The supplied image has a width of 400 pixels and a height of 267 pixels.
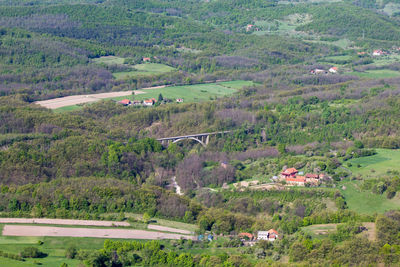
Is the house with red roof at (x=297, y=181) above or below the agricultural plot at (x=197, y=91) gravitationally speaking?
above

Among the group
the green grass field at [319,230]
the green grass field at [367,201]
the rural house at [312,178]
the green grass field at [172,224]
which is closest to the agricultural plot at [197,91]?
the rural house at [312,178]

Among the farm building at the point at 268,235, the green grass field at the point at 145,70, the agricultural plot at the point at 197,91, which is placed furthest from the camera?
the green grass field at the point at 145,70

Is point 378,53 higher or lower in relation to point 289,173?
lower

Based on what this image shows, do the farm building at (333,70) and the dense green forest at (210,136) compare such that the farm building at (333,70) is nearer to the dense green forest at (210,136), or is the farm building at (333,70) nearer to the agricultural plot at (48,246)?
the dense green forest at (210,136)

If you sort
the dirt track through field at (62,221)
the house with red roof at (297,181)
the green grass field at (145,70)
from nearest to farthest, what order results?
the dirt track through field at (62,221)
the house with red roof at (297,181)
the green grass field at (145,70)

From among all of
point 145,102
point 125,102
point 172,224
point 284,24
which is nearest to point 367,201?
point 172,224

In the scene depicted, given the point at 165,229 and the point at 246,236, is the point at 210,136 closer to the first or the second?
the point at 165,229

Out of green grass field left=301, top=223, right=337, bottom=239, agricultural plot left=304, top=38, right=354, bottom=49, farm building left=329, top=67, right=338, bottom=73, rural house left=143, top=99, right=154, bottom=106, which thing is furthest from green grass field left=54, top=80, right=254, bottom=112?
green grass field left=301, top=223, right=337, bottom=239

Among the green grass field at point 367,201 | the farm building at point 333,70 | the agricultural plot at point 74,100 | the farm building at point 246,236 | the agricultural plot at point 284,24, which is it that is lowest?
the agricultural plot at point 284,24

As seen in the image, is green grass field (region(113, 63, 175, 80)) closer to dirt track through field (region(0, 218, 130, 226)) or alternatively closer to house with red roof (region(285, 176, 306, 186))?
house with red roof (region(285, 176, 306, 186))
